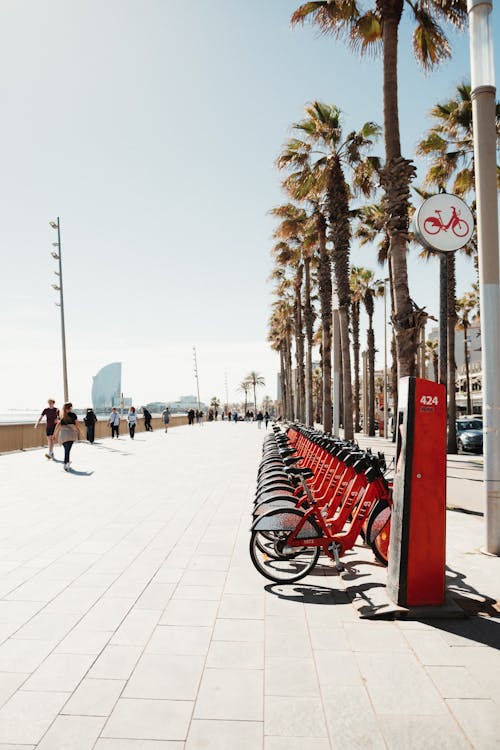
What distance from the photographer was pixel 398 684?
10.7 ft

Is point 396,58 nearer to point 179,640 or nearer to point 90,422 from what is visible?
point 179,640

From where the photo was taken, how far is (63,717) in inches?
115

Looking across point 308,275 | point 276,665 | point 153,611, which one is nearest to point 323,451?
point 153,611

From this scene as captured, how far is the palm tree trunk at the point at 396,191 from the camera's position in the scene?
10.2 meters

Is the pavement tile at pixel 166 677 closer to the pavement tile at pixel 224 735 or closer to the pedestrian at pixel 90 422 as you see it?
the pavement tile at pixel 224 735

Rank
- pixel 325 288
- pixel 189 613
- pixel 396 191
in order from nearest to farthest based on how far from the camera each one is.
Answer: pixel 189 613, pixel 396 191, pixel 325 288

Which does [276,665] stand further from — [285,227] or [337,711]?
[285,227]

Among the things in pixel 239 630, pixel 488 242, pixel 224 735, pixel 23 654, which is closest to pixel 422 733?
pixel 224 735

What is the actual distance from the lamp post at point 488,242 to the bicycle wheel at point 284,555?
6.89 feet

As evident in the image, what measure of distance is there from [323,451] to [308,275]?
23.8 m

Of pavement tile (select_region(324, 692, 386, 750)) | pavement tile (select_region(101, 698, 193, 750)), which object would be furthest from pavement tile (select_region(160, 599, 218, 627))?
pavement tile (select_region(324, 692, 386, 750))

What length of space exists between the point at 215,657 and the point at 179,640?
1.25 ft

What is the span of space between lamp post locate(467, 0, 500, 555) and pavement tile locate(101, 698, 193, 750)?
424cm

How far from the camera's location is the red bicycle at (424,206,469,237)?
19.6 ft
